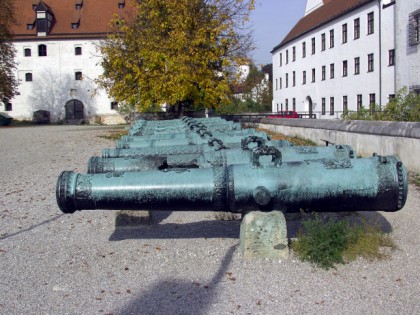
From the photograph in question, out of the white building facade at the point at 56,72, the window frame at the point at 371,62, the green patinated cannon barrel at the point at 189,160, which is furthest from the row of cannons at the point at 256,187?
the white building facade at the point at 56,72

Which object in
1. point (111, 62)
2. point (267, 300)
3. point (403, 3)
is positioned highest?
point (403, 3)

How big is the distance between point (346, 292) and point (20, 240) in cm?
391

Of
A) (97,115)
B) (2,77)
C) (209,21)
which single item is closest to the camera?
(209,21)

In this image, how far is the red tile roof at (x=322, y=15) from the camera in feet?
155

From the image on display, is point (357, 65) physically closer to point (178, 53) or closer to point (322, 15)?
point (322, 15)

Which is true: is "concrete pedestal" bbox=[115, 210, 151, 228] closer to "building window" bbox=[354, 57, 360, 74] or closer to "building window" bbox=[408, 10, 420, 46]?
"building window" bbox=[408, 10, 420, 46]

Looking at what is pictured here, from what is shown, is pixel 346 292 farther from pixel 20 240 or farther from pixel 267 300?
pixel 20 240

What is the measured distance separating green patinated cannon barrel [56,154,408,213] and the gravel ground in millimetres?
602

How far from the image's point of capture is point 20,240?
21.0 ft

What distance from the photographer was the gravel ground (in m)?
4.23

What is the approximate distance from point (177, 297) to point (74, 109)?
59441mm

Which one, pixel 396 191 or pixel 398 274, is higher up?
pixel 396 191

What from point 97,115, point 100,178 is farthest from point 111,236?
point 97,115

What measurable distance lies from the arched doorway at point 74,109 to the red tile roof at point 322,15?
82.8ft
